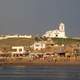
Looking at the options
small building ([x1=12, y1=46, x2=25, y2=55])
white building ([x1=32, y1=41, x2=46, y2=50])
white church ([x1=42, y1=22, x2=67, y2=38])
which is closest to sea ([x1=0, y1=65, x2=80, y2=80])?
small building ([x1=12, y1=46, x2=25, y2=55])

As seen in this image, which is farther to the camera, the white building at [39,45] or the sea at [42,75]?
the white building at [39,45]

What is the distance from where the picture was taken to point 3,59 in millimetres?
93188

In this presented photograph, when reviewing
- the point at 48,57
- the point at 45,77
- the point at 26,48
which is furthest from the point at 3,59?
the point at 45,77

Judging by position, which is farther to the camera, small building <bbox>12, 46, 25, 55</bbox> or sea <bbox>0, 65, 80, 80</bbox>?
small building <bbox>12, 46, 25, 55</bbox>

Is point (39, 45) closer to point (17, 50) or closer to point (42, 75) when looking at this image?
point (17, 50)

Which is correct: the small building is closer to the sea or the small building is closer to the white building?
the white building

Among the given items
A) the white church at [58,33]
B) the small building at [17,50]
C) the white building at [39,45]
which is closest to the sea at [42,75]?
the small building at [17,50]

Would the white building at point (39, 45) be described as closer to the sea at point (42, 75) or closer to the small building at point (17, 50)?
the small building at point (17, 50)

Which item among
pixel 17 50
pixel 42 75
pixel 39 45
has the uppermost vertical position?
pixel 39 45

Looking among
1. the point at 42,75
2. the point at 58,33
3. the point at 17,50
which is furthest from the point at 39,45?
the point at 42,75

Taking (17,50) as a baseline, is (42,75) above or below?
below

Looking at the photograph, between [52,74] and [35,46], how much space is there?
40123 millimetres

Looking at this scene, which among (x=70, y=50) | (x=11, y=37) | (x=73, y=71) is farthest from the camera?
(x=11, y=37)

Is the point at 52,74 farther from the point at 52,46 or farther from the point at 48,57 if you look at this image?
the point at 52,46
